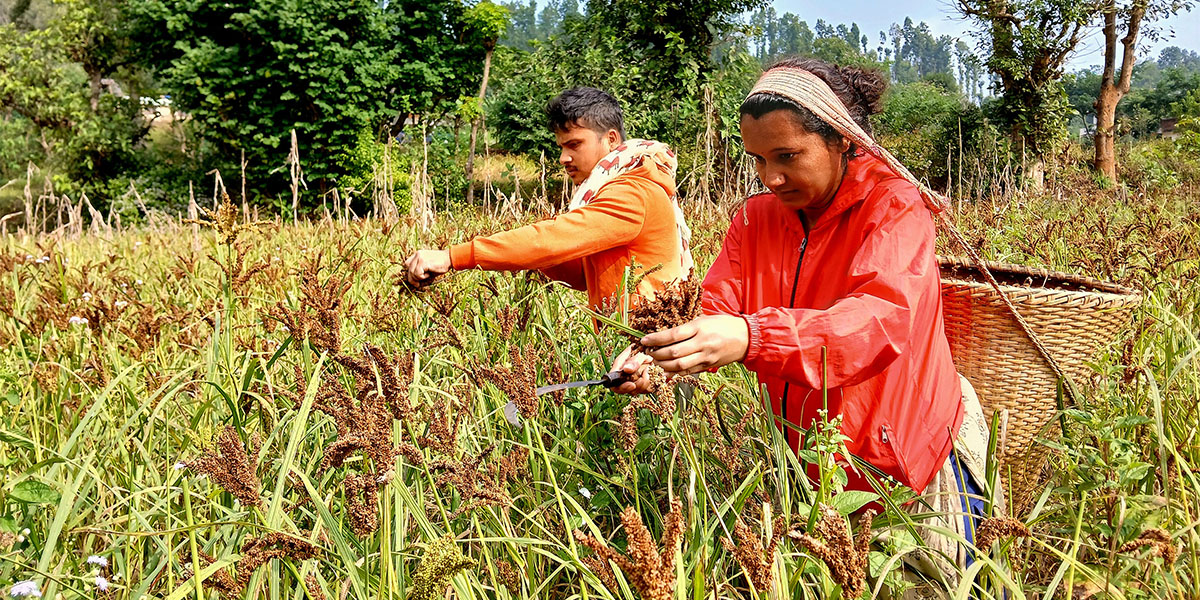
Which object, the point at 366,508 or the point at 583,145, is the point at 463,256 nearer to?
the point at 583,145

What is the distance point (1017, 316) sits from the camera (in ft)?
5.93

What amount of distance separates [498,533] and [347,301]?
1651mm

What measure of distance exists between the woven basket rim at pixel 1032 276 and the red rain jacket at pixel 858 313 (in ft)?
2.09

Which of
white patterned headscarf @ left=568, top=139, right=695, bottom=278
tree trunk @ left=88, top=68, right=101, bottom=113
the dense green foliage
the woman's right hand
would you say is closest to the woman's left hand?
the woman's right hand

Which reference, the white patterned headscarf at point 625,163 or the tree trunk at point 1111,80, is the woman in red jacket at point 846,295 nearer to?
the white patterned headscarf at point 625,163

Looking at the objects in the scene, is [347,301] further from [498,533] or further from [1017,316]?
[1017,316]

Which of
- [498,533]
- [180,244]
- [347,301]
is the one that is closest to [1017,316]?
[498,533]

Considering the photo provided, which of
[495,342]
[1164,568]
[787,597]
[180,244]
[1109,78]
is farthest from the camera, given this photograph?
[1109,78]

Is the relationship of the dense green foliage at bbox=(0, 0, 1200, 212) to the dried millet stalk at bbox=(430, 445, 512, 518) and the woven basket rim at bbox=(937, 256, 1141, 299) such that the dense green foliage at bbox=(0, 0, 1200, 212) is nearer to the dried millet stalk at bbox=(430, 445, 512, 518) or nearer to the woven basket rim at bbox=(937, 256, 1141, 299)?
the woven basket rim at bbox=(937, 256, 1141, 299)

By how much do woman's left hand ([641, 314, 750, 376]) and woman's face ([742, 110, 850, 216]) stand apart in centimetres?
46

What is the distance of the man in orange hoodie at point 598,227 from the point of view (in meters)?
2.40

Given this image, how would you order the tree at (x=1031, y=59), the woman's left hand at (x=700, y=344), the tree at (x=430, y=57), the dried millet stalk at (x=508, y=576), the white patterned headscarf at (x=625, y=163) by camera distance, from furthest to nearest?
1. the tree at (x=430, y=57)
2. the tree at (x=1031, y=59)
3. the white patterned headscarf at (x=625, y=163)
4. the dried millet stalk at (x=508, y=576)
5. the woman's left hand at (x=700, y=344)

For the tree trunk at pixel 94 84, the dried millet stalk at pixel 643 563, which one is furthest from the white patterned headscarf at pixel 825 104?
the tree trunk at pixel 94 84

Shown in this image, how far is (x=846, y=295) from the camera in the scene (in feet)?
4.96
